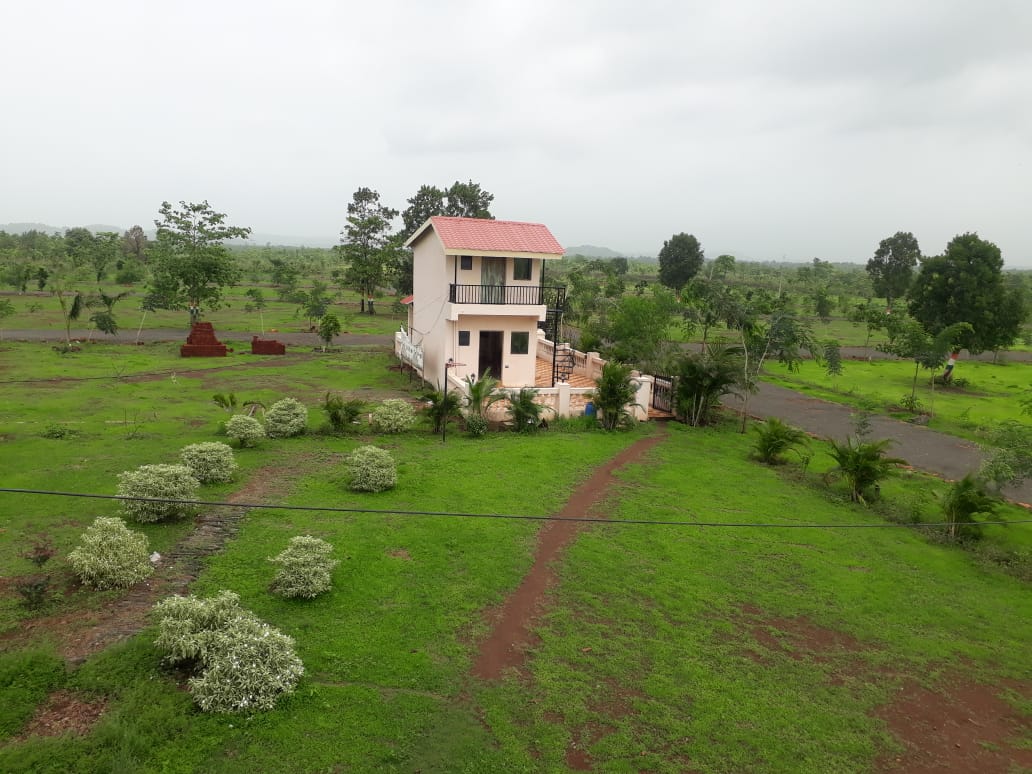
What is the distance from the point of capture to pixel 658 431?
20375 mm

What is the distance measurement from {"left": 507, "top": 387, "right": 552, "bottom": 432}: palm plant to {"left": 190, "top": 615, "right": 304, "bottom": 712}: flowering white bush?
12.2 m

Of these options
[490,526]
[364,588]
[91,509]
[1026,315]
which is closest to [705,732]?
[364,588]

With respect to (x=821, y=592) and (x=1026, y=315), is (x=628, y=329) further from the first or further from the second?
(x=1026, y=315)

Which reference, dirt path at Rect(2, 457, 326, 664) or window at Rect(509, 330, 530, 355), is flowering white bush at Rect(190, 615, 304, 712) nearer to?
dirt path at Rect(2, 457, 326, 664)

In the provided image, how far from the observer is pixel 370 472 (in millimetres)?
13133

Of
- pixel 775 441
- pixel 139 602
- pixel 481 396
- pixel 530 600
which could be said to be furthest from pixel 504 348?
pixel 139 602

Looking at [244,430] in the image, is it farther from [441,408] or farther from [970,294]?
[970,294]

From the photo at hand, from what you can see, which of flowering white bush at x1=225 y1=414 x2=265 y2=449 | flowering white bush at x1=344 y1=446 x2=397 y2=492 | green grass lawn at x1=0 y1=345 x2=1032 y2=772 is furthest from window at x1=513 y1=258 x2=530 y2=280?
flowering white bush at x1=344 y1=446 x2=397 y2=492

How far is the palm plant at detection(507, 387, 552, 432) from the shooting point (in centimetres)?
1897

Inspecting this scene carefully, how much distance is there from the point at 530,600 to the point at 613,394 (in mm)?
11082

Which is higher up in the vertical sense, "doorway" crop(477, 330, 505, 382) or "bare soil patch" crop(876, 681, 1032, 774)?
"doorway" crop(477, 330, 505, 382)

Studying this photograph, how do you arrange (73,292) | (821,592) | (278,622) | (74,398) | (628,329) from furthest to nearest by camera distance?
(73,292), (628,329), (74,398), (821,592), (278,622)

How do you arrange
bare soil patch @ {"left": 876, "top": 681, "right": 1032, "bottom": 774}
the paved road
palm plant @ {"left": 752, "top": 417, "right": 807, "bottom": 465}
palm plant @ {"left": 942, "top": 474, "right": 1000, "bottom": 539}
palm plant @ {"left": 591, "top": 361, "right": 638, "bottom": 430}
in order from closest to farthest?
bare soil patch @ {"left": 876, "top": 681, "right": 1032, "bottom": 774} → palm plant @ {"left": 942, "top": 474, "right": 1000, "bottom": 539} → palm plant @ {"left": 752, "top": 417, "right": 807, "bottom": 465} → the paved road → palm plant @ {"left": 591, "top": 361, "right": 638, "bottom": 430}

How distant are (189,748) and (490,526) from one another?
6.49m
